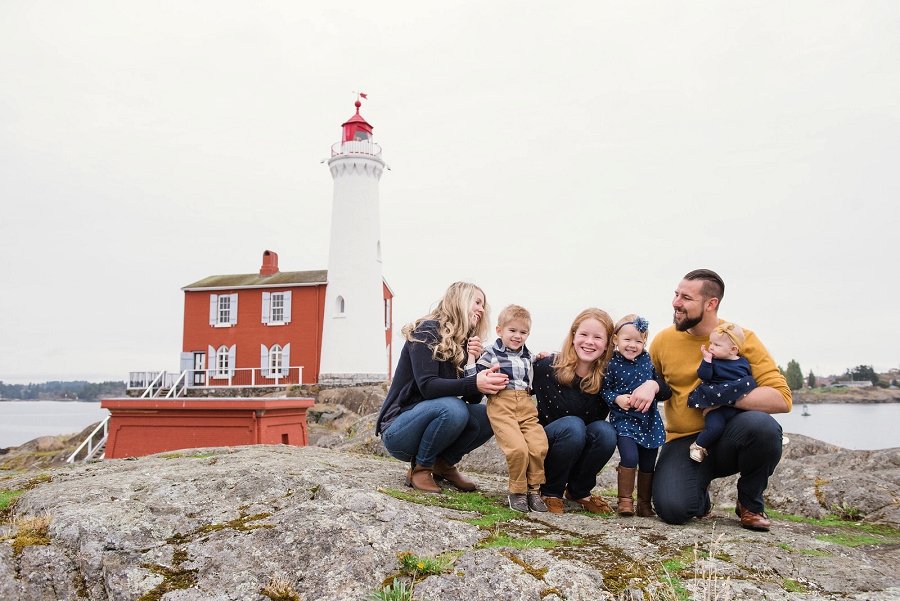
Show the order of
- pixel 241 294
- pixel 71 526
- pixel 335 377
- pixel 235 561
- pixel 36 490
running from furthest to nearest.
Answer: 1. pixel 241 294
2. pixel 335 377
3. pixel 36 490
4. pixel 71 526
5. pixel 235 561

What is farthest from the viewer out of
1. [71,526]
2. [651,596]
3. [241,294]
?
[241,294]

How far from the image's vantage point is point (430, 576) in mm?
2748

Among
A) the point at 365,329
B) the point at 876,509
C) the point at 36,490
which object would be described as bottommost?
the point at 876,509

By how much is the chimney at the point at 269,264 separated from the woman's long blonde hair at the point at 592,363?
86.7 feet

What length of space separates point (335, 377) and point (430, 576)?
24.1m

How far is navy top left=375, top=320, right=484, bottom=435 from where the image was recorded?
442 cm

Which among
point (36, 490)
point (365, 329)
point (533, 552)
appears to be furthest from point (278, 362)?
point (533, 552)

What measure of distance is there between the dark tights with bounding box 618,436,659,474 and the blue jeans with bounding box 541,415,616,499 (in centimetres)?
8

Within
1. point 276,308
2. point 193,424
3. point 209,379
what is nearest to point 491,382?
point 193,424

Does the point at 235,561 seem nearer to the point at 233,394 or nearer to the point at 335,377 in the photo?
the point at 335,377

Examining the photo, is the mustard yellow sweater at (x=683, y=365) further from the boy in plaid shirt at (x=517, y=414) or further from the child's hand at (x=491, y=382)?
the child's hand at (x=491, y=382)

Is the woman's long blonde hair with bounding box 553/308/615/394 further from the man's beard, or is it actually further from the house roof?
the house roof

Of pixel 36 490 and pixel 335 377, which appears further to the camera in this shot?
pixel 335 377

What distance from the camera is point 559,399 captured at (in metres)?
4.55
